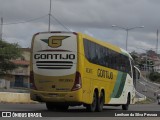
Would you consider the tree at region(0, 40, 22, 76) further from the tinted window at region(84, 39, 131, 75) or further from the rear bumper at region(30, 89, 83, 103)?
the rear bumper at region(30, 89, 83, 103)

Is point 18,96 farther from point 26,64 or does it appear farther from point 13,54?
point 26,64

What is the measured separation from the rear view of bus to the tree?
61081mm

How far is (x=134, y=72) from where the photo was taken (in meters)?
34.4

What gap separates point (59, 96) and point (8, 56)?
62242 millimetres

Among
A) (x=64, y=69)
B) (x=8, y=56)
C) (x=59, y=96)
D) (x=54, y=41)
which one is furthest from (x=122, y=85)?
(x=8, y=56)

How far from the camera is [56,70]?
23.4 meters

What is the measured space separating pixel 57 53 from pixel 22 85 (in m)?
75.8

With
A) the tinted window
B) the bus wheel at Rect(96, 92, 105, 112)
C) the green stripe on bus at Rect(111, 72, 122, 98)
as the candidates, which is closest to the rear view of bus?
the tinted window

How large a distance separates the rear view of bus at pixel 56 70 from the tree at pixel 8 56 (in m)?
→ 61.1

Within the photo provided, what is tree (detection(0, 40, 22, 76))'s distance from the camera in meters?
84.2

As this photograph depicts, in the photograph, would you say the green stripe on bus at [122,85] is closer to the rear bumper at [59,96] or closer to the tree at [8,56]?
the rear bumper at [59,96]

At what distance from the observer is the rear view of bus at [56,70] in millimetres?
23188

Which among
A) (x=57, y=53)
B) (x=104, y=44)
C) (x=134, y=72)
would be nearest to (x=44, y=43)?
(x=57, y=53)

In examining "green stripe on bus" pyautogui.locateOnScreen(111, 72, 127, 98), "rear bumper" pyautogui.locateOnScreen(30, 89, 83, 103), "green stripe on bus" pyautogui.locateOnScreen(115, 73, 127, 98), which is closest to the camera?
"rear bumper" pyautogui.locateOnScreen(30, 89, 83, 103)
